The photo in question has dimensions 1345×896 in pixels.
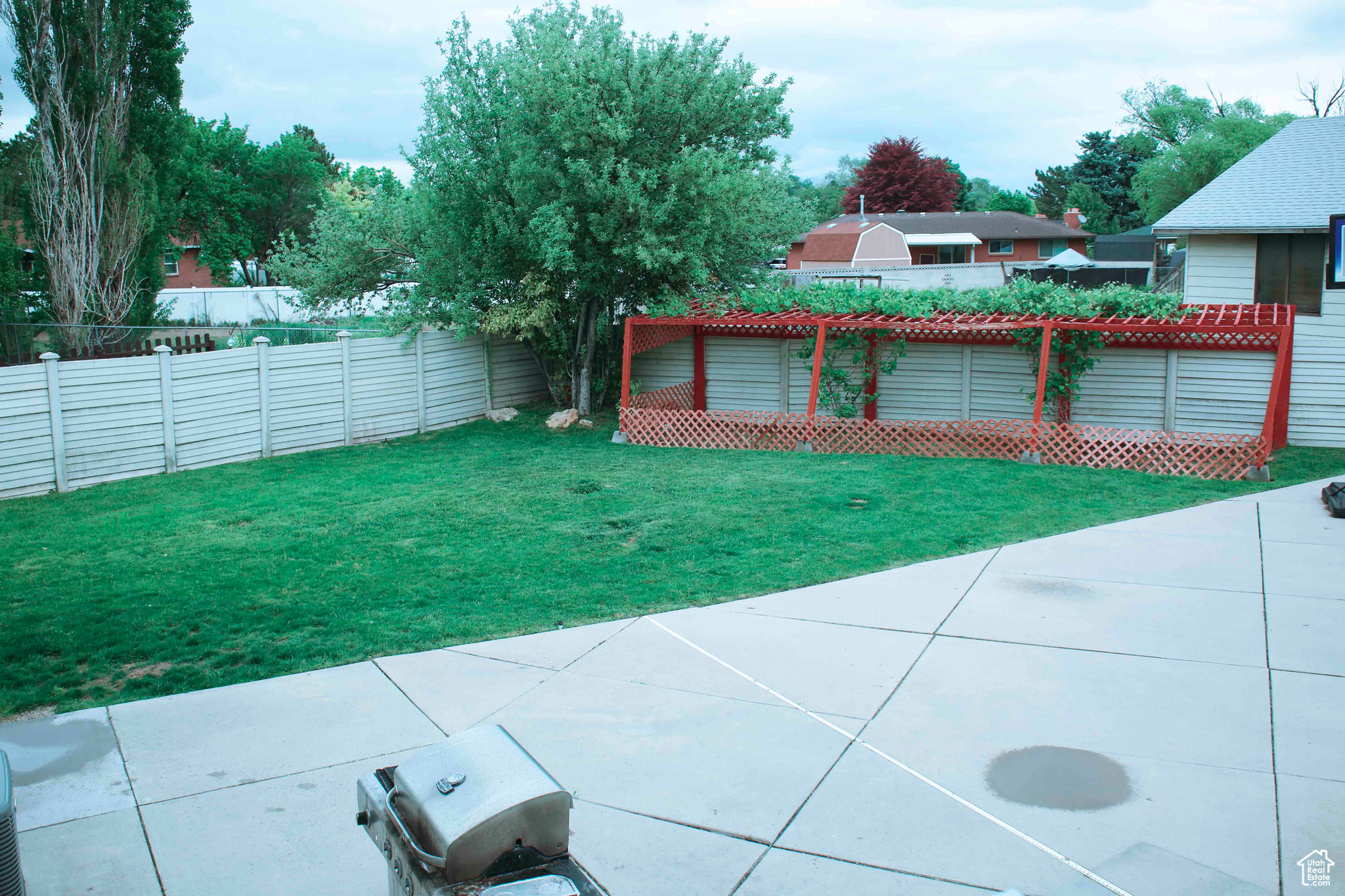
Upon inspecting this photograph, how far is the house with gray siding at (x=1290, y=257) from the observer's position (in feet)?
52.1

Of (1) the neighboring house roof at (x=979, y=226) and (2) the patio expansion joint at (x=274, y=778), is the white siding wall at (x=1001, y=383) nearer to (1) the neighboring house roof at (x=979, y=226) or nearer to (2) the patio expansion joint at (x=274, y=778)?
(2) the patio expansion joint at (x=274, y=778)

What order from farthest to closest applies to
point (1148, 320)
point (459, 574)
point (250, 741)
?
point (1148, 320)
point (459, 574)
point (250, 741)

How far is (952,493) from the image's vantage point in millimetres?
12289

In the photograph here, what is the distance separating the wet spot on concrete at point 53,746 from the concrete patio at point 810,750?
20mm

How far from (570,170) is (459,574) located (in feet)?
28.4

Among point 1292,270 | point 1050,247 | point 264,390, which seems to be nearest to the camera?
point 264,390

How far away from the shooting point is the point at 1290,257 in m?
16.5

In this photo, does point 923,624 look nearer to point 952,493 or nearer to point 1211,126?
point 952,493

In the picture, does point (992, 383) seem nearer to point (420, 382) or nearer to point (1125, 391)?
point (1125, 391)

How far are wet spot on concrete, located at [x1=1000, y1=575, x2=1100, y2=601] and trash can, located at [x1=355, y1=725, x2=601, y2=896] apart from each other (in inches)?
258

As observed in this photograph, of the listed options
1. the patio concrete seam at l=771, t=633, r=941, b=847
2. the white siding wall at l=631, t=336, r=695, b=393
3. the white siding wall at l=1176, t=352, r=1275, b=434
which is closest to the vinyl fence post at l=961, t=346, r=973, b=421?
the white siding wall at l=1176, t=352, r=1275, b=434

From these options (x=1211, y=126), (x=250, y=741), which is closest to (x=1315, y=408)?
(x=250, y=741)

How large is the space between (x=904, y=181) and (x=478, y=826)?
7806cm

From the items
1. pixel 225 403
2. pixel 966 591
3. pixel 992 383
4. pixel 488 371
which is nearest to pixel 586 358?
pixel 488 371
